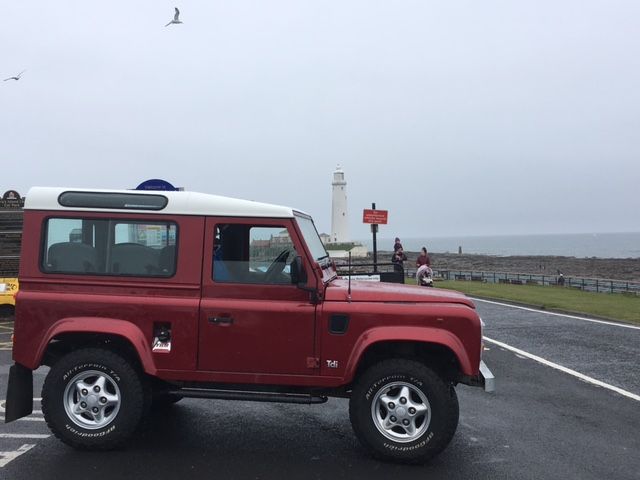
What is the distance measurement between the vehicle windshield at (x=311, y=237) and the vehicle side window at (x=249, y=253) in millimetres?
251

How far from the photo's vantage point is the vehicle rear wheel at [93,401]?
486 centimetres

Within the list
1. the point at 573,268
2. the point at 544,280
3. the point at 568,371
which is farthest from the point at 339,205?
the point at 568,371

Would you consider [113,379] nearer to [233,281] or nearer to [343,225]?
[233,281]

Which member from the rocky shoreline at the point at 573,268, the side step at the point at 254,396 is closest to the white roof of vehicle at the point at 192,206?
the side step at the point at 254,396

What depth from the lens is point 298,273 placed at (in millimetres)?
4758

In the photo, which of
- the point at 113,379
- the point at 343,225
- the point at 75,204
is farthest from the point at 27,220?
the point at 343,225

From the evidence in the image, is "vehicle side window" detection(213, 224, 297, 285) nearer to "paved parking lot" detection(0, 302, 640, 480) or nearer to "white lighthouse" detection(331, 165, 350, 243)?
"paved parking lot" detection(0, 302, 640, 480)

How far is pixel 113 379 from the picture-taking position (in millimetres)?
4891

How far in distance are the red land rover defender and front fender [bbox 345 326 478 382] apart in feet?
0.04

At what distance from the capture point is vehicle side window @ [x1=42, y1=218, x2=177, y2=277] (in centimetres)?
498

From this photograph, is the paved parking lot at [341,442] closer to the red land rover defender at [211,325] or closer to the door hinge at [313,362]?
the red land rover defender at [211,325]

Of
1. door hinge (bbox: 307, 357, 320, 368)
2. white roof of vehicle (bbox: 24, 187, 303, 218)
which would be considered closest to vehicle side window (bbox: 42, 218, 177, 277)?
white roof of vehicle (bbox: 24, 187, 303, 218)

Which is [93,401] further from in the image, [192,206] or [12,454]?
[192,206]

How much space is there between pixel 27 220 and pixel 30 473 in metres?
2.15
